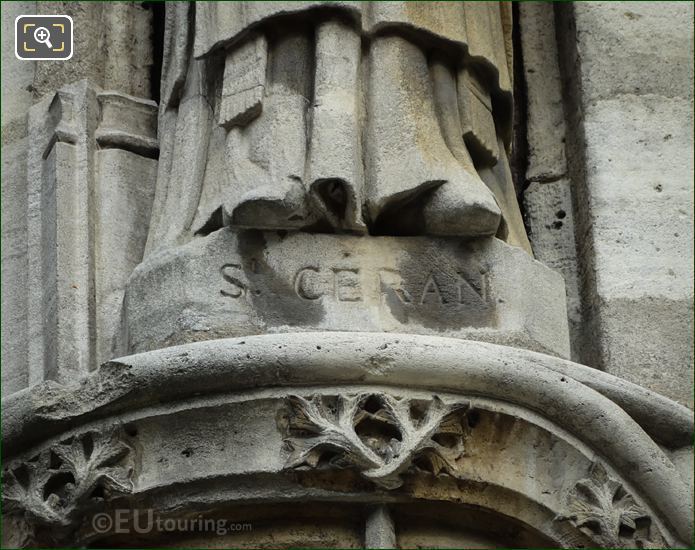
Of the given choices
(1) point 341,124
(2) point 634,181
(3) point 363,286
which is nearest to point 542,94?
(2) point 634,181

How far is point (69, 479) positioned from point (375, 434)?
57cm

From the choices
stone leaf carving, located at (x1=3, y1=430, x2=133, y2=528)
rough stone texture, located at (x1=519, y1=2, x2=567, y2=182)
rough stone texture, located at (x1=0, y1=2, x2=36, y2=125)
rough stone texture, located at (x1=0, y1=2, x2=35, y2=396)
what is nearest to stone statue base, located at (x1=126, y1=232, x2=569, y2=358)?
stone leaf carving, located at (x1=3, y1=430, x2=133, y2=528)

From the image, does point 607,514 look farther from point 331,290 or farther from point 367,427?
point 331,290

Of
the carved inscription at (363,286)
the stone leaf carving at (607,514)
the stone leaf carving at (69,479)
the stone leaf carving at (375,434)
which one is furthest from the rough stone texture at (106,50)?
the stone leaf carving at (607,514)

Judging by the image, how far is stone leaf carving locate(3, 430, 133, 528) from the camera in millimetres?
4680

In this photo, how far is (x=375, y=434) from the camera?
4.67 metres

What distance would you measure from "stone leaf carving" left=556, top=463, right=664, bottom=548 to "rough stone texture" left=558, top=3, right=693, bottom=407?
458 mm

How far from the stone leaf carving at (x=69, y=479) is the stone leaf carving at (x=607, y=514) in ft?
2.67

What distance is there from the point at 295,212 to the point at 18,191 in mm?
888

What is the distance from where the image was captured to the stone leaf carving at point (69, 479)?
4680 mm

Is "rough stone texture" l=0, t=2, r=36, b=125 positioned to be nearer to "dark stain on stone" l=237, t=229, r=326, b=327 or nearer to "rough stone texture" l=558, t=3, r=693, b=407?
"dark stain on stone" l=237, t=229, r=326, b=327

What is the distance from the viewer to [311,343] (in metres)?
4.65

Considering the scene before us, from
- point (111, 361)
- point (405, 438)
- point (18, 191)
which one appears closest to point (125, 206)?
point (18, 191)

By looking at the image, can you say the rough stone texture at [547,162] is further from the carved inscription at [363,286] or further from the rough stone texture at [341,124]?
the carved inscription at [363,286]
